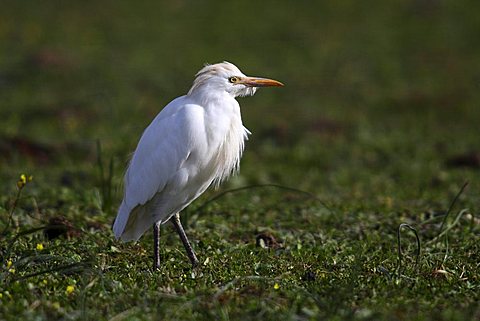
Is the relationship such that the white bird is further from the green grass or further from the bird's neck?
the green grass

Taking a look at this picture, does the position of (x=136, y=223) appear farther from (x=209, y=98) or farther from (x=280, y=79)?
(x=280, y=79)

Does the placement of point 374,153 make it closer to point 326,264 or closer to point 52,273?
point 326,264

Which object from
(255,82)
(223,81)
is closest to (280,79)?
(255,82)

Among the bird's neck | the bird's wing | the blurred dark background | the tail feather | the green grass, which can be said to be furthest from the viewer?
the blurred dark background

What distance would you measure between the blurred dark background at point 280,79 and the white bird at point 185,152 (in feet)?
10.4

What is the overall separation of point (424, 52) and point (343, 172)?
6.71 m

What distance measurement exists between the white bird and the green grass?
33 cm

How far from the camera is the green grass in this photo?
4.55 metres

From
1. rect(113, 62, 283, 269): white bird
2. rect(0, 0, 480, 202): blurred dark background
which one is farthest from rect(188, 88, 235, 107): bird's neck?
rect(0, 0, 480, 202): blurred dark background

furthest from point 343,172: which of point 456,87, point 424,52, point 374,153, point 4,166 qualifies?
point 424,52

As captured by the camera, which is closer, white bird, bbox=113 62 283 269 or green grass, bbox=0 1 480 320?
green grass, bbox=0 1 480 320

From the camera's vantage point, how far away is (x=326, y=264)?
5355mm

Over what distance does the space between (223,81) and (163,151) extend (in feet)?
2.27

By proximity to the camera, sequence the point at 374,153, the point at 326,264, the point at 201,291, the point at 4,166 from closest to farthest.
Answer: the point at 201,291, the point at 326,264, the point at 4,166, the point at 374,153
